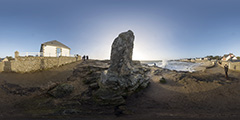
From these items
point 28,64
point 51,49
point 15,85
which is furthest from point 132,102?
point 51,49

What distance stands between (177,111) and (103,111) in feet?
18.2

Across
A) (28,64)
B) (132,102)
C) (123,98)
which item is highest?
(28,64)

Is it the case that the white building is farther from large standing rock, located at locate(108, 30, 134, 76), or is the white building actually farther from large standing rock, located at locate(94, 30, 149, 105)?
large standing rock, located at locate(94, 30, 149, 105)

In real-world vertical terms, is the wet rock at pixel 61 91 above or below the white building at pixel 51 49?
below

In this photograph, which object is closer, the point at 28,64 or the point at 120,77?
the point at 120,77

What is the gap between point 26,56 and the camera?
17297 mm

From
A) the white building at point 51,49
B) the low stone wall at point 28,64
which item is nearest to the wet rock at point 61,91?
the low stone wall at point 28,64

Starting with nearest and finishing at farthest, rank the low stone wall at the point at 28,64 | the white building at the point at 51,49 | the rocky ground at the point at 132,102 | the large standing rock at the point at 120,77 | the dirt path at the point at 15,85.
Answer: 1. the rocky ground at the point at 132,102
2. the dirt path at the point at 15,85
3. the large standing rock at the point at 120,77
4. the low stone wall at the point at 28,64
5. the white building at the point at 51,49

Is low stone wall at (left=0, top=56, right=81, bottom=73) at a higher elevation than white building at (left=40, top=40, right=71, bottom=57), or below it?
below

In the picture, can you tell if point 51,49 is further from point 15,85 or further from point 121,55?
point 121,55

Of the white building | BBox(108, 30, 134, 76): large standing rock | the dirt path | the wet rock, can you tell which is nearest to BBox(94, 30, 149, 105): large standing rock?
BBox(108, 30, 134, 76): large standing rock

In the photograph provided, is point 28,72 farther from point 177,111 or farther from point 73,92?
point 177,111

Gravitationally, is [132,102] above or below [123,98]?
below

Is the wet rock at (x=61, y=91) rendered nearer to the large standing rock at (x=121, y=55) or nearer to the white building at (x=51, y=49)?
the large standing rock at (x=121, y=55)
